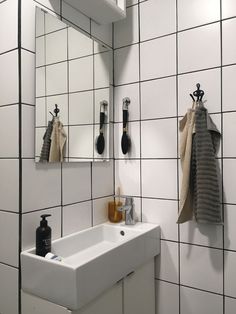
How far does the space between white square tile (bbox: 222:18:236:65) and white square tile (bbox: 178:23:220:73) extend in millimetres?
26

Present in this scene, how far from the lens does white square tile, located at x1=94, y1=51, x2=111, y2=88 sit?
1421 mm

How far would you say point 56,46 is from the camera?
118 centimetres

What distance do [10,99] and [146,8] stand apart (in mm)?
881

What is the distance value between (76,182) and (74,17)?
79 cm

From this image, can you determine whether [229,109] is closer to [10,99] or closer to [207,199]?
[207,199]

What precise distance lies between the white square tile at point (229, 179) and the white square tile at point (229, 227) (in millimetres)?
36

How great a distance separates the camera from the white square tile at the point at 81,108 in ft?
4.16

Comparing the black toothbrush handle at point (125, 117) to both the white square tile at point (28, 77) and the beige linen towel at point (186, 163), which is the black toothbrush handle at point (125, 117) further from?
the white square tile at point (28, 77)

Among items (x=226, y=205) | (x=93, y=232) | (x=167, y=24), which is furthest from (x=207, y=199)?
(x=167, y=24)

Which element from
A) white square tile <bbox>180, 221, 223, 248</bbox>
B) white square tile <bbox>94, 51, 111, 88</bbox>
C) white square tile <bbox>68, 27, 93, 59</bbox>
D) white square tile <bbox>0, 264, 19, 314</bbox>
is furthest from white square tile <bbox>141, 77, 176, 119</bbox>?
white square tile <bbox>0, 264, 19, 314</bbox>

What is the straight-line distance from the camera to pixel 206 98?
1.23 meters

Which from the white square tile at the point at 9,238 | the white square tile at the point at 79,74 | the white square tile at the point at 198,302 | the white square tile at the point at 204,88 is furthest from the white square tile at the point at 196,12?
the white square tile at the point at 198,302

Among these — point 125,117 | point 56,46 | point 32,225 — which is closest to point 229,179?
point 125,117

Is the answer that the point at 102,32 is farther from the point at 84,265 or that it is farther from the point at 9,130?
the point at 84,265
